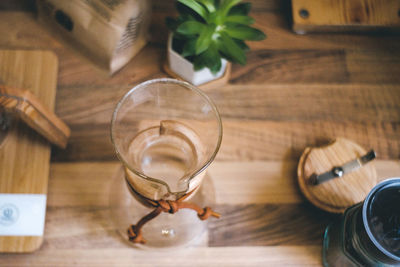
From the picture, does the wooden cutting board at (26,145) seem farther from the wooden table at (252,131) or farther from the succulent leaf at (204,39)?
the succulent leaf at (204,39)

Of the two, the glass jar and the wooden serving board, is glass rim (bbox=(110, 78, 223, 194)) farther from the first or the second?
the wooden serving board

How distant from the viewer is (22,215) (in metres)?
0.67

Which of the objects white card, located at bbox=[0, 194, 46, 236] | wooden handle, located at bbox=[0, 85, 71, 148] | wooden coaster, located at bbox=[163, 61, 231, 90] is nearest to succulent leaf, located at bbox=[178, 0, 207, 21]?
wooden coaster, located at bbox=[163, 61, 231, 90]

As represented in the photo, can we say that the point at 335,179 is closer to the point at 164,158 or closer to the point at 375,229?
the point at 375,229

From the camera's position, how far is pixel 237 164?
73 cm

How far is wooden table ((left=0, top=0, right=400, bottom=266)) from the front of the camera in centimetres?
69

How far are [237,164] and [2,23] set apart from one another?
1.64ft

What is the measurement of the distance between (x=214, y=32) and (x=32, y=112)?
30 cm

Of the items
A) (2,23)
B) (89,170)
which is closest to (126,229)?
(89,170)

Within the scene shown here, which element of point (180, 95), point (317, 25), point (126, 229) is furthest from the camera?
point (317, 25)

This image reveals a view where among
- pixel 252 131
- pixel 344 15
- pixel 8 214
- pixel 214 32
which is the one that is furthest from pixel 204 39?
pixel 8 214

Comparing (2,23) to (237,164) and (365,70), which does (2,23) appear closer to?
(237,164)

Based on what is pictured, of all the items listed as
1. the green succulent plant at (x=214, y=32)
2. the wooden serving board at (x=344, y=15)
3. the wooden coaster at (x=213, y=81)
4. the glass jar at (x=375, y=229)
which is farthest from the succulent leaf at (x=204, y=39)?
the glass jar at (x=375, y=229)

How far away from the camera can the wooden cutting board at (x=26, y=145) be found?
0.69m
